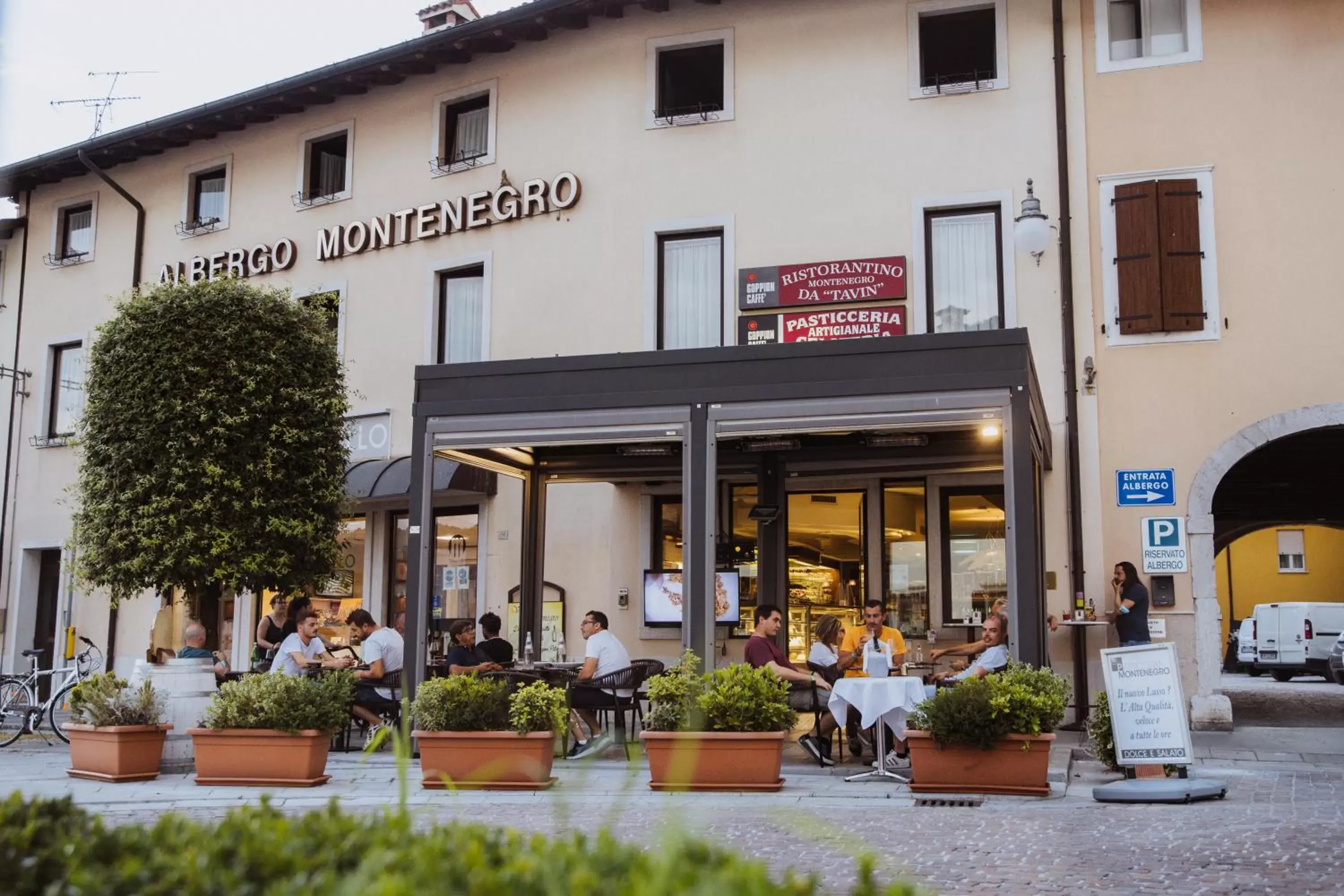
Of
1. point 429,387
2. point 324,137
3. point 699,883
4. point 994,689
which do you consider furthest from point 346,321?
point 699,883

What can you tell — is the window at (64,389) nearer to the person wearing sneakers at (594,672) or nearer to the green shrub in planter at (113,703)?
the green shrub in planter at (113,703)

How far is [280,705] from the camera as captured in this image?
29.9 ft

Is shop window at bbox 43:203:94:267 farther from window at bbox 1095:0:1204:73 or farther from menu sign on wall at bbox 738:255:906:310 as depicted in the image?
window at bbox 1095:0:1204:73

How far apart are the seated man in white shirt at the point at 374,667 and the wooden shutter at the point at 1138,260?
7.60 metres

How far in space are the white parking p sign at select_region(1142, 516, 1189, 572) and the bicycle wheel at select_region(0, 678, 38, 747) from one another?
11.1 m

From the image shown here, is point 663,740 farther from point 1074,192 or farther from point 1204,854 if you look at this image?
point 1074,192

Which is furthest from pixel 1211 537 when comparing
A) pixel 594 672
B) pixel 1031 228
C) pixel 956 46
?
pixel 594 672

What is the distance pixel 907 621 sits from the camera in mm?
14727

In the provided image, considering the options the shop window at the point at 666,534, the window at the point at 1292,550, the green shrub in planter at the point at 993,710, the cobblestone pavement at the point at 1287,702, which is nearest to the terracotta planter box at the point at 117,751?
the green shrub in planter at the point at 993,710

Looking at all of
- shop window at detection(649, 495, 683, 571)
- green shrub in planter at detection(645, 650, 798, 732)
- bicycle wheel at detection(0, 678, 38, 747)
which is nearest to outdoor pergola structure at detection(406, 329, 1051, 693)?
green shrub in planter at detection(645, 650, 798, 732)

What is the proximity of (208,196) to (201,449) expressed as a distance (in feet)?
23.3

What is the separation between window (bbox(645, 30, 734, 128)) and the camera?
15.1 metres

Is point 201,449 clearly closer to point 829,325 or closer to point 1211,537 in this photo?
point 829,325

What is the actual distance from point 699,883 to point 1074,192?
12811mm
